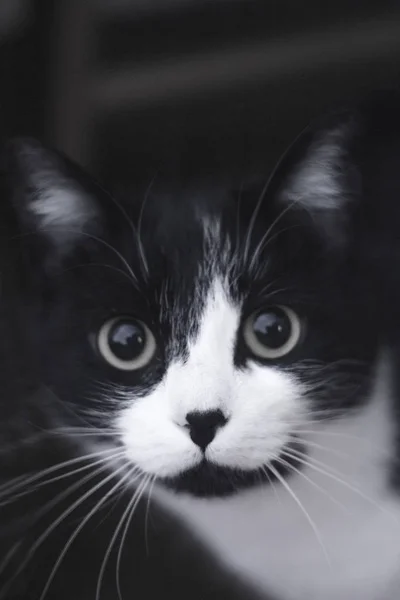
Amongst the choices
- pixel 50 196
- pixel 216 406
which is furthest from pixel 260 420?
Answer: pixel 50 196

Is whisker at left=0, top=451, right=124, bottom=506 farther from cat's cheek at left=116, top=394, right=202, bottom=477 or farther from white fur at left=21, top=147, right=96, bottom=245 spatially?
white fur at left=21, top=147, right=96, bottom=245

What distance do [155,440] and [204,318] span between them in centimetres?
11

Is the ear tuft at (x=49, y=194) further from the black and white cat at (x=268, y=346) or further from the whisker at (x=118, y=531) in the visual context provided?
the whisker at (x=118, y=531)

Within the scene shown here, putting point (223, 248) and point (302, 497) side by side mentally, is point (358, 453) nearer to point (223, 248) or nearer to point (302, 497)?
point (302, 497)

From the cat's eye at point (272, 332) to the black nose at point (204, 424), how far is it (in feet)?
0.22

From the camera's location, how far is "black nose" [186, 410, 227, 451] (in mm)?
562

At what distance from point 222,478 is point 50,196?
298mm

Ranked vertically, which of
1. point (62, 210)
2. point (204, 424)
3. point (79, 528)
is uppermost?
point (62, 210)

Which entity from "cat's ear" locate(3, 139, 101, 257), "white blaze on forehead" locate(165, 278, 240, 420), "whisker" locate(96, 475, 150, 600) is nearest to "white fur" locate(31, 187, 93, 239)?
"cat's ear" locate(3, 139, 101, 257)

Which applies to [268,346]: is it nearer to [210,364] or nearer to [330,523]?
[210,364]

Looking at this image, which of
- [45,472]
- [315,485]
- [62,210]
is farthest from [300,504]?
[62,210]

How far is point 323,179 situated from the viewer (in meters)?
0.62

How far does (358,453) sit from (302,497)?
62 millimetres

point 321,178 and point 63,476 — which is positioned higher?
point 321,178
